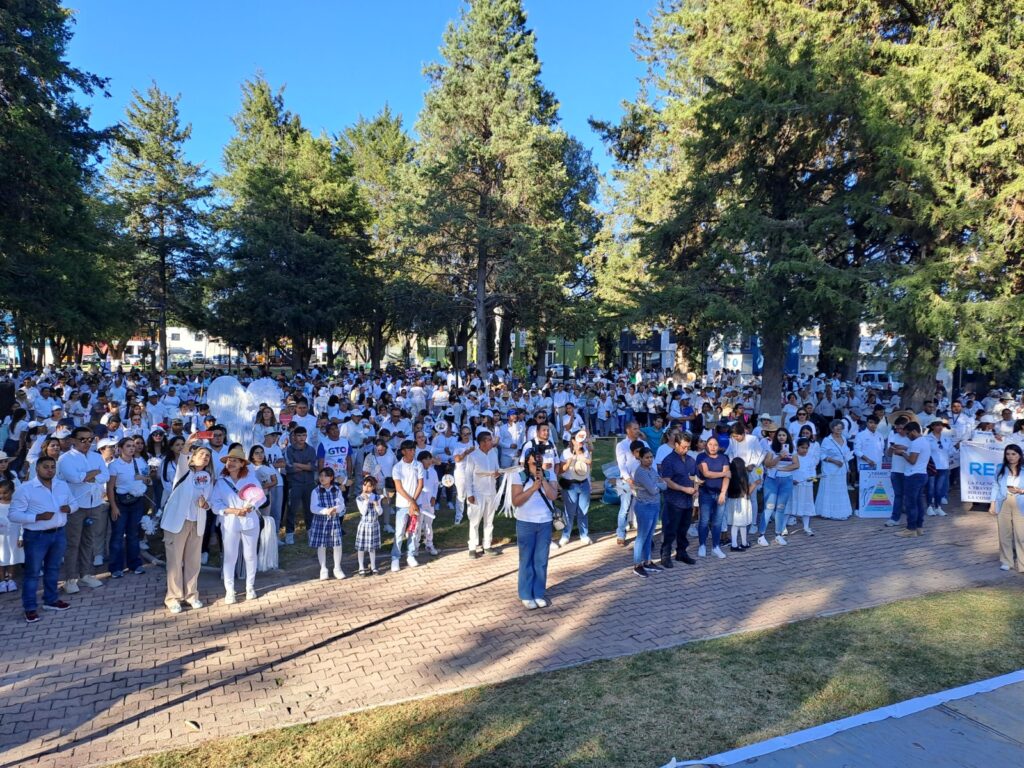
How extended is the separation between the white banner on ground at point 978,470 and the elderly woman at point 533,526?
802cm

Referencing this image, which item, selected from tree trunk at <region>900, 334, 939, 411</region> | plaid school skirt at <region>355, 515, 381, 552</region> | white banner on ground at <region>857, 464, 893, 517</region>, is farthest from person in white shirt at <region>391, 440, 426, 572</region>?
tree trunk at <region>900, 334, 939, 411</region>

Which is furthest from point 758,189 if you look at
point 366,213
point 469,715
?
point 366,213

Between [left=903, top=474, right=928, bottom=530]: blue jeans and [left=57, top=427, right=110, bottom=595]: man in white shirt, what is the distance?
1073cm

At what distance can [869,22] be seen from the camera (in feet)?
56.7

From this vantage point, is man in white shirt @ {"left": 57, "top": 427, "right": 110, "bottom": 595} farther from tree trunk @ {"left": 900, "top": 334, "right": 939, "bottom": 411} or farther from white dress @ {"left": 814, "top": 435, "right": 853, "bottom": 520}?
tree trunk @ {"left": 900, "top": 334, "right": 939, "bottom": 411}

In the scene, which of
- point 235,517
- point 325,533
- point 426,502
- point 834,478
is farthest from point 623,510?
point 235,517

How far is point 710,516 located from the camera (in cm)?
876

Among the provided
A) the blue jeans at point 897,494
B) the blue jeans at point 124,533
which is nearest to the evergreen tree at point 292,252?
the blue jeans at point 124,533

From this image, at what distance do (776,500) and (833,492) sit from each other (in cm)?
197

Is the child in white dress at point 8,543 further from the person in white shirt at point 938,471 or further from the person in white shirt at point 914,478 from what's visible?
the person in white shirt at point 938,471

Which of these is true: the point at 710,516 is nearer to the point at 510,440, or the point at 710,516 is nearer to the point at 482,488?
the point at 482,488

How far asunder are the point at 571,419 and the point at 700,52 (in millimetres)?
14622

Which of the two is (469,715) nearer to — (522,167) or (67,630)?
(67,630)

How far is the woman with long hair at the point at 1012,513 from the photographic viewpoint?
775 centimetres
